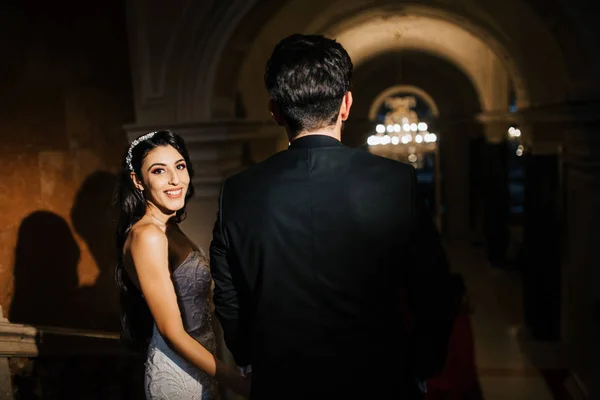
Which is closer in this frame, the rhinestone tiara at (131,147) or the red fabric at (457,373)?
the rhinestone tiara at (131,147)

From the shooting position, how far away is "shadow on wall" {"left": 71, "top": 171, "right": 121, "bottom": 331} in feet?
15.8

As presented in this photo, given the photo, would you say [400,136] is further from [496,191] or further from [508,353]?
[508,353]

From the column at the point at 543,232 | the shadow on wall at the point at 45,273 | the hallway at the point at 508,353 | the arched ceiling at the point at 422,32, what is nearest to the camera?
the shadow on wall at the point at 45,273

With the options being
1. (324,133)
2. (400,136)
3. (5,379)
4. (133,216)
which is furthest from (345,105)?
(400,136)

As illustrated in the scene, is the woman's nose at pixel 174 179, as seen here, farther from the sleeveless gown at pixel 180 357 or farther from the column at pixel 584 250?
the column at pixel 584 250

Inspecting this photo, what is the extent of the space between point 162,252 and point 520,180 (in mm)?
21859

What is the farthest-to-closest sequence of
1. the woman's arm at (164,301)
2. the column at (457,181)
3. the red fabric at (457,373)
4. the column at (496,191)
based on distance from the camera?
1. the column at (457,181)
2. the column at (496,191)
3. the red fabric at (457,373)
4. the woman's arm at (164,301)

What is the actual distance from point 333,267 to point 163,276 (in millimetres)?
1076

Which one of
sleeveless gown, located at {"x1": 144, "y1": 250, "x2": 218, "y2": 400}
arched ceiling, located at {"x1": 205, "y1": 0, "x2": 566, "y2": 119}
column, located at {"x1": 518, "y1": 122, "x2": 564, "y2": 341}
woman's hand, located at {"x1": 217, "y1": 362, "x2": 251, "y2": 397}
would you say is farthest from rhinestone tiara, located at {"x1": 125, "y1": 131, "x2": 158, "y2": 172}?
column, located at {"x1": 518, "y1": 122, "x2": 564, "y2": 341}

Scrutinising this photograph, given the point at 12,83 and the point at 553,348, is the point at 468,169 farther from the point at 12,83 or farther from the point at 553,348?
the point at 12,83

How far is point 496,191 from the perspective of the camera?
14.0m

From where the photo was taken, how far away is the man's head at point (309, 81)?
2.04 m

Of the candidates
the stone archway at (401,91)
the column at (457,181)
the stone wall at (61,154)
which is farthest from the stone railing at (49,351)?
the stone archway at (401,91)

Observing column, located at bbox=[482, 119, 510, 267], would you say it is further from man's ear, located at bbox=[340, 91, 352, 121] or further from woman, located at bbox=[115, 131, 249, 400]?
man's ear, located at bbox=[340, 91, 352, 121]
